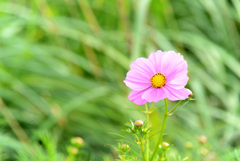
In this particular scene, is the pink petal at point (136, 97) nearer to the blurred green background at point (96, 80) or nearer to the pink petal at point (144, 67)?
the pink petal at point (144, 67)

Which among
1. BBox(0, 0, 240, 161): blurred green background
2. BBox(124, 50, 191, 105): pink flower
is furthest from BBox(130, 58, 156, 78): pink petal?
BBox(0, 0, 240, 161): blurred green background

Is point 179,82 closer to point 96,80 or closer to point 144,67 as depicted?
point 144,67

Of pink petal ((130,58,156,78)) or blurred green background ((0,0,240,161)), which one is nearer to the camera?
pink petal ((130,58,156,78))

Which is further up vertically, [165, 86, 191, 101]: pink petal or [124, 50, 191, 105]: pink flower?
[124, 50, 191, 105]: pink flower

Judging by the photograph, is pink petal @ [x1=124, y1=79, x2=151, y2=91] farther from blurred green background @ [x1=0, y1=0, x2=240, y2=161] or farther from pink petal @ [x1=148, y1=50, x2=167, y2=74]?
blurred green background @ [x1=0, y1=0, x2=240, y2=161]

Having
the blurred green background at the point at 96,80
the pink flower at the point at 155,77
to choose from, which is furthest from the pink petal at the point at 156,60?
the blurred green background at the point at 96,80

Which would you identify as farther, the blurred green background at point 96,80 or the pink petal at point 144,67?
the blurred green background at point 96,80

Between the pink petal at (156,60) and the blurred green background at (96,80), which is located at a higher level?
the blurred green background at (96,80)

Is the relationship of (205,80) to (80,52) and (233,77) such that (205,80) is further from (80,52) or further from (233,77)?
(80,52)
